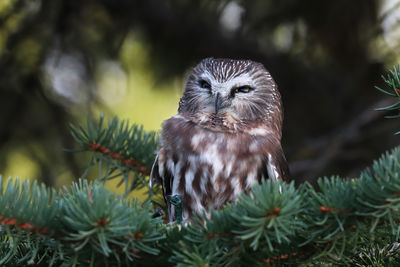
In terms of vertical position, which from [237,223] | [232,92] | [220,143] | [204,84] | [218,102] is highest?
[204,84]

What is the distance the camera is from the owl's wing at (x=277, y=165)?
2797 mm

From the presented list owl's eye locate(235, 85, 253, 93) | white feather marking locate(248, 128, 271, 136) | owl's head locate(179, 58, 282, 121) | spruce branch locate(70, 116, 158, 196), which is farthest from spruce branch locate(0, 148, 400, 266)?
owl's eye locate(235, 85, 253, 93)

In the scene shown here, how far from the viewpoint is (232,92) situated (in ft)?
10.3

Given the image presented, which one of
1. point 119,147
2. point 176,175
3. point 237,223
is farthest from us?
point 176,175

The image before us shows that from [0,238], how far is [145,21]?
2.37 meters

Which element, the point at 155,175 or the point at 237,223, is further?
the point at 155,175

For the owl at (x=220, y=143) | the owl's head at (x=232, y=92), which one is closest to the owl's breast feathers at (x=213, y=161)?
the owl at (x=220, y=143)

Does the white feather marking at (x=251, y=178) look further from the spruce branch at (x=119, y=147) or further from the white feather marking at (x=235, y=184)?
the spruce branch at (x=119, y=147)

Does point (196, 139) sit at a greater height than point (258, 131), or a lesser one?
lesser

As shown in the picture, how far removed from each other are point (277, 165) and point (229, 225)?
132cm

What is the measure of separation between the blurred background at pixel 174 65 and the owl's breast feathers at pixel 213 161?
988 mm

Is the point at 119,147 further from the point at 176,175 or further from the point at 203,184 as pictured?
the point at 203,184

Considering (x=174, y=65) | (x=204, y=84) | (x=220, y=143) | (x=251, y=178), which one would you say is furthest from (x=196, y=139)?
(x=174, y=65)

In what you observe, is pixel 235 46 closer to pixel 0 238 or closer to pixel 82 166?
pixel 82 166
